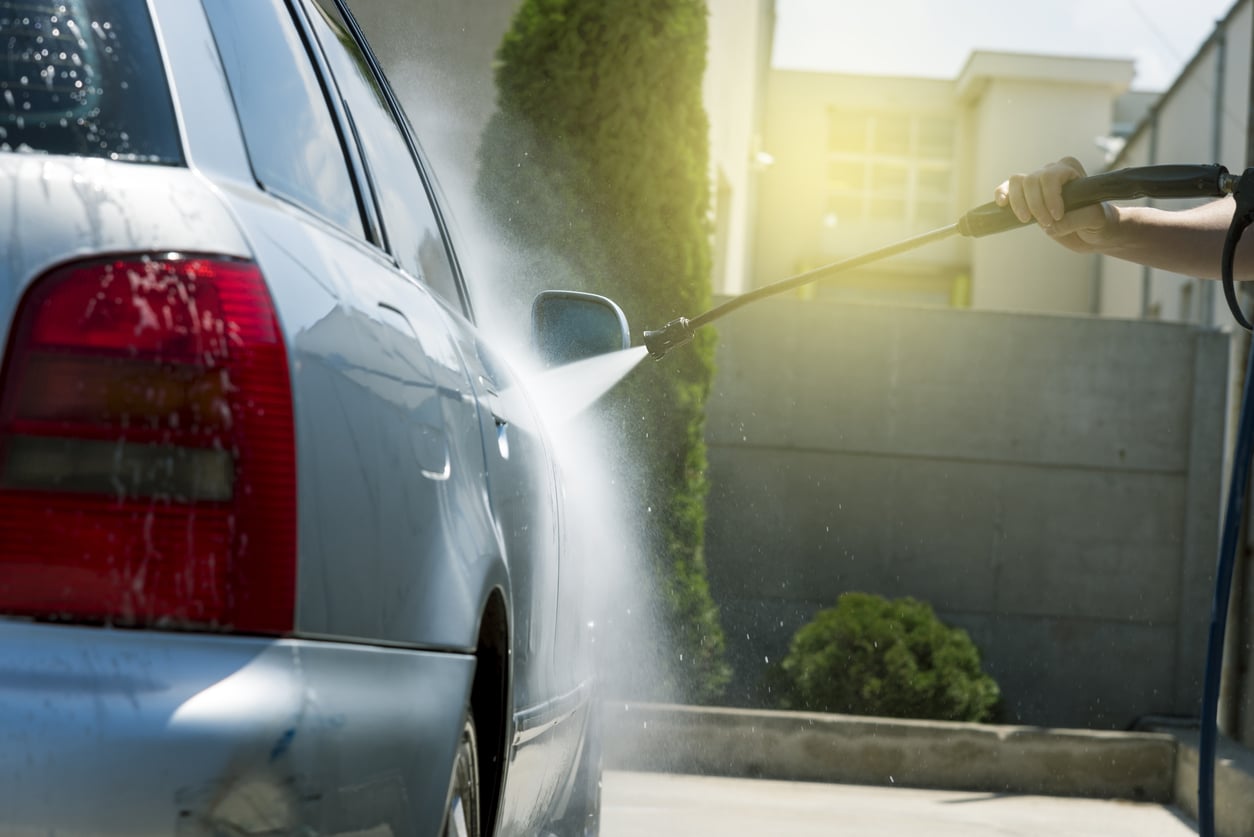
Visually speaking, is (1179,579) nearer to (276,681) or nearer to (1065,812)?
(1065,812)

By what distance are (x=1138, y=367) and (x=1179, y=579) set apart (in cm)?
155

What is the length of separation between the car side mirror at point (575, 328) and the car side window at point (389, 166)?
2.12 feet

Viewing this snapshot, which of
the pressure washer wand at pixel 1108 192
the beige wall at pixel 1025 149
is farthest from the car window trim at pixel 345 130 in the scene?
the beige wall at pixel 1025 149

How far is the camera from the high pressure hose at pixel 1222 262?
8.32 ft

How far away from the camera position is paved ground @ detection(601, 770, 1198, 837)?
6457 mm

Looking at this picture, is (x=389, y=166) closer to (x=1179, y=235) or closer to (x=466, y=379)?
(x=466, y=379)

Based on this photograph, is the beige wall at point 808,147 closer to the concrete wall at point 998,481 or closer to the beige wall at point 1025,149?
the beige wall at point 1025,149

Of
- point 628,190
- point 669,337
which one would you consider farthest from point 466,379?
point 628,190

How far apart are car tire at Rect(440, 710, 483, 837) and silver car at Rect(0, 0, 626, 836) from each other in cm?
28

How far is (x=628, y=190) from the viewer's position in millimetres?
9164

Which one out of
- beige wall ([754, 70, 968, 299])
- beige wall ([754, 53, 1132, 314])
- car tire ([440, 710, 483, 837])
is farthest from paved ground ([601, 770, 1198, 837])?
beige wall ([754, 70, 968, 299])

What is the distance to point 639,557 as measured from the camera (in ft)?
30.6

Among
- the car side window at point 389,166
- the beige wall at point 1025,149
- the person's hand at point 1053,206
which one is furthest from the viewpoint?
the beige wall at point 1025,149

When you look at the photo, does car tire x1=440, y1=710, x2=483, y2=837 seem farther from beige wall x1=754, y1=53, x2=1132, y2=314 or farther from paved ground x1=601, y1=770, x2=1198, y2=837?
beige wall x1=754, y1=53, x2=1132, y2=314
